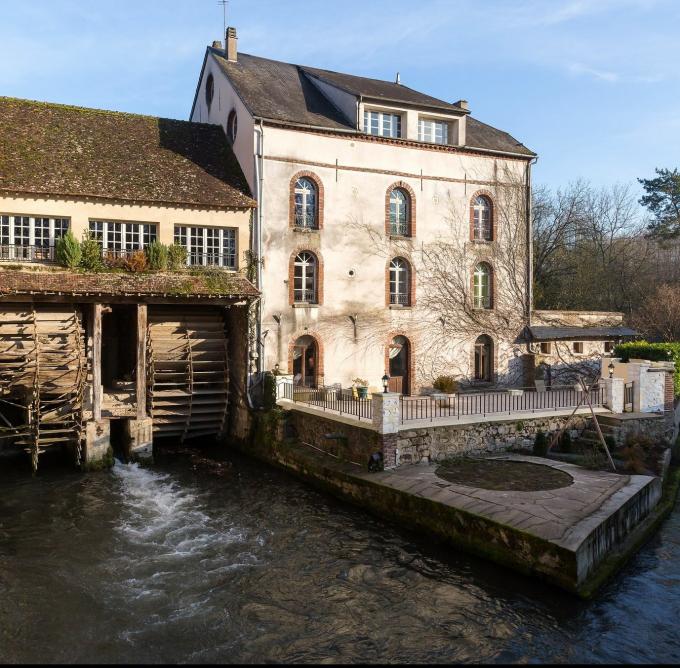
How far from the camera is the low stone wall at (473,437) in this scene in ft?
44.2

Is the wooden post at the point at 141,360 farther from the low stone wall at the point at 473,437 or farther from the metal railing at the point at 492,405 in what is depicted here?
the low stone wall at the point at 473,437

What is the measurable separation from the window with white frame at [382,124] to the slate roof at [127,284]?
21.7 feet

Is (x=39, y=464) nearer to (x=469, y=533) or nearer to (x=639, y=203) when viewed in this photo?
(x=469, y=533)

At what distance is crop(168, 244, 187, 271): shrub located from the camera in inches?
669

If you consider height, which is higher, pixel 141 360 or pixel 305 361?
pixel 141 360

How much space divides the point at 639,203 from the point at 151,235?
2976 centimetres

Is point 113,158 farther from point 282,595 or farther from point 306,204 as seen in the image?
point 282,595

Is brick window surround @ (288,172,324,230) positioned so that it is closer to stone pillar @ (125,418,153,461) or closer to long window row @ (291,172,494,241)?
long window row @ (291,172,494,241)

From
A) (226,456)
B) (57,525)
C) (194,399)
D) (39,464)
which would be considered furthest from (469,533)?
(39,464)

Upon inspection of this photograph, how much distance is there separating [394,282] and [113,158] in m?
9.30

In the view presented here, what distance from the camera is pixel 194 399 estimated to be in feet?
58.7

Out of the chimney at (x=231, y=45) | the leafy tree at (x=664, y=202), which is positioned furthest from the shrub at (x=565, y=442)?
the leafy tree at (x=664, y=202)

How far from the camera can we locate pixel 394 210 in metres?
20.1

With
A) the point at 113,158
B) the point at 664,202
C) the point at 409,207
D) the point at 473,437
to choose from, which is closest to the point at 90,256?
the point at 113,158
